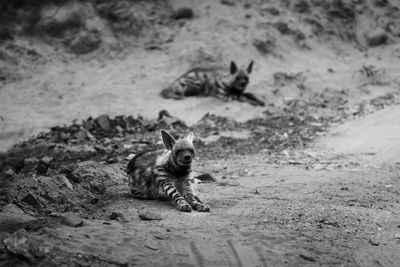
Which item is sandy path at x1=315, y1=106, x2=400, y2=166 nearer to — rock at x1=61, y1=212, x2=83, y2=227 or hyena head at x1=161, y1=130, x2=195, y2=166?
hyena head at x1=161, y1=130, x2=195, y2=166

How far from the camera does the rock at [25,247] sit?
13.4 feet

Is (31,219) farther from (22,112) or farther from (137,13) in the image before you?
(137,13)

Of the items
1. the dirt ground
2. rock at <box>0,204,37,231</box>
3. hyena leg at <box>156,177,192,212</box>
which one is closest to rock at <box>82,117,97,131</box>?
the dirt ground

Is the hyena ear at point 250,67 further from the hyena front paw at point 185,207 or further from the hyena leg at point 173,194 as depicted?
the hyena front paw at point 185,207

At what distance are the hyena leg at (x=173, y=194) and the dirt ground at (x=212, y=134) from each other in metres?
0.18

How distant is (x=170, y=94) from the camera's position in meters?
13.8

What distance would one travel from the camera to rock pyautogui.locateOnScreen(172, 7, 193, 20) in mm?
16141

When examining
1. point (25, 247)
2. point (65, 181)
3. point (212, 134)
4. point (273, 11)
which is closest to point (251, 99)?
point (212, 134)

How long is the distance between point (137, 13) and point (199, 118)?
484cm

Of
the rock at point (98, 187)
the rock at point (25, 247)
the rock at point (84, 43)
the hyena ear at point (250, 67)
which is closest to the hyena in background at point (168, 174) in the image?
the rock at point (98, 187)

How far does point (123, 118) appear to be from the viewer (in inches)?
470

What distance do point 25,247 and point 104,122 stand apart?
23.8 feet

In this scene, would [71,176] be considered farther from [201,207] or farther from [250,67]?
[250,67]

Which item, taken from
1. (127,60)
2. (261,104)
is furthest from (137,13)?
(261,104)
